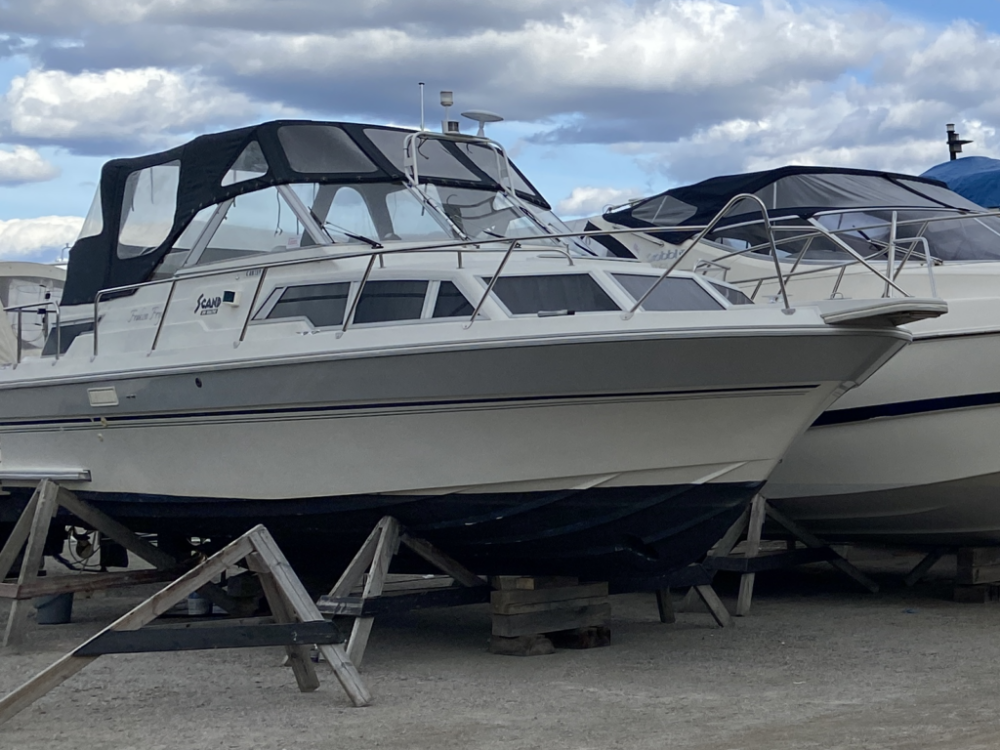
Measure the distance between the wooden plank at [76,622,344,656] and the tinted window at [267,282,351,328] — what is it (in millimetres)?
1813

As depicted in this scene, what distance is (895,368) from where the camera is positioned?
336 inches

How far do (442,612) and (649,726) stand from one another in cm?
386

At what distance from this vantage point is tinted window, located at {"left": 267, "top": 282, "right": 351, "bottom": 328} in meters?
7.09

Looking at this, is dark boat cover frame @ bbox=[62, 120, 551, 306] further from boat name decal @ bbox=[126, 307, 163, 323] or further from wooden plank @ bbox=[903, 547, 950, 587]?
wooden plank @ bbox=[903, 547, 950, 587]

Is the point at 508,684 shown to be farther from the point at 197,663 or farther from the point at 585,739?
the point at 197,663

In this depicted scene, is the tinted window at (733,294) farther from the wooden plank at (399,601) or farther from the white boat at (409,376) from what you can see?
the wooden plank at (399,601)

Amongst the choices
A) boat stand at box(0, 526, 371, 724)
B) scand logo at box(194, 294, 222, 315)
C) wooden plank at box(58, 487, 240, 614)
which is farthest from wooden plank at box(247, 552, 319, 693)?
wooden plank at box(58, 487, 240, 614)

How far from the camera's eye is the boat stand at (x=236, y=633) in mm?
5504

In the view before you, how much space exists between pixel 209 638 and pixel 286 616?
445 millimetres

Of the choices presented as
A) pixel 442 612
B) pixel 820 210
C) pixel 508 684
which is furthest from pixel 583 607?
pixel 820 210

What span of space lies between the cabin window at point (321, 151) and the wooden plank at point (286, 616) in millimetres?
2888

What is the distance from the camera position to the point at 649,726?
550 centimetres

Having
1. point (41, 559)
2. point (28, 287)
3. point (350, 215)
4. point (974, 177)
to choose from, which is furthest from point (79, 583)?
point (974, 177)

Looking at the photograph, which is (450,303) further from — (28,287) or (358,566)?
(28,287)
